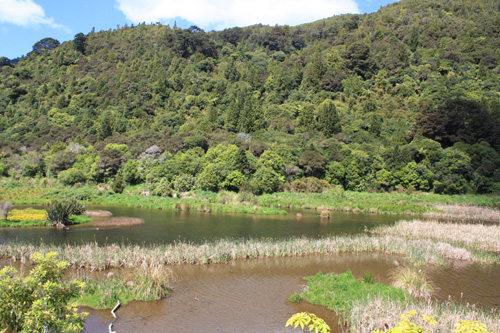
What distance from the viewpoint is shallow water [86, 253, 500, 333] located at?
36.5ft

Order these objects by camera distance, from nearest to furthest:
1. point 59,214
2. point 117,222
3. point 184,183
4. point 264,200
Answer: point 59,214 < point 117,222 < point 264,200 < point 184,183

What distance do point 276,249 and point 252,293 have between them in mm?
5799

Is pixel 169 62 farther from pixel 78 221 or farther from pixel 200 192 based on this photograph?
pixel 78 221

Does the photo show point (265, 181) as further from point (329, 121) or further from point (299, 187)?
point (329, 121)

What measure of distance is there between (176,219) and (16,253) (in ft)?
56.6

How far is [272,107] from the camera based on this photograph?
95.7 metres

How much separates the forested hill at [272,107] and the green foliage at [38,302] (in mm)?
44239

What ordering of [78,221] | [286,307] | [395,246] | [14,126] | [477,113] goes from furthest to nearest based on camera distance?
[14,126] → [477,113] → [78,221] → [395,246] → [286,307]

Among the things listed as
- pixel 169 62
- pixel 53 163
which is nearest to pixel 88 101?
pixel 169 62

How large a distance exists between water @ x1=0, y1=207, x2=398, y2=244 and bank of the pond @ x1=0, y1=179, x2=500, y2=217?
405cm

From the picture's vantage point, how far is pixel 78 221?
96.4 ft

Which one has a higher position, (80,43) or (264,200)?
(80,43)

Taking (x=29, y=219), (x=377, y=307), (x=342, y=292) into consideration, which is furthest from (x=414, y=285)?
(x=29, y=219)

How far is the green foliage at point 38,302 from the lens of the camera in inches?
243
